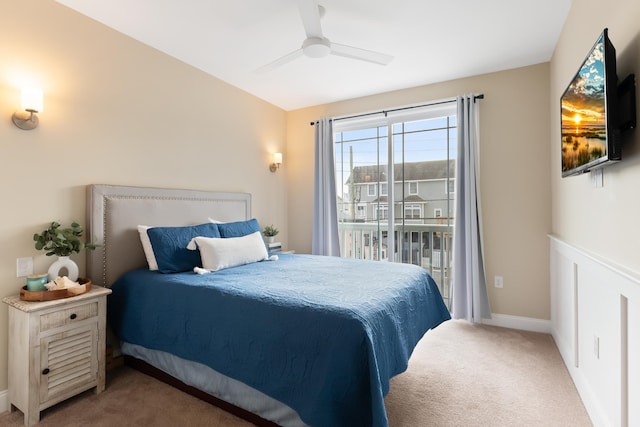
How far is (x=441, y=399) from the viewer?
210 cm

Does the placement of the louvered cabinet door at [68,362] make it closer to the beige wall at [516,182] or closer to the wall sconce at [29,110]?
the wall sconce at [29,110]

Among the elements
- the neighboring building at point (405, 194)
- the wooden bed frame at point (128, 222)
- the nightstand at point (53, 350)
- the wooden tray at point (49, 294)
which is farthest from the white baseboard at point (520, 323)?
the wooden tray at point (49, 294)

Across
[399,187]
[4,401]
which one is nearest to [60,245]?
[4,401]

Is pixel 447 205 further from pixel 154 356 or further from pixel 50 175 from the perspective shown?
pixel 50 175

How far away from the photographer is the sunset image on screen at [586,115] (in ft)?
4.86

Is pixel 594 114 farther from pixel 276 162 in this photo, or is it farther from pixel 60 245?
pixel 276 162

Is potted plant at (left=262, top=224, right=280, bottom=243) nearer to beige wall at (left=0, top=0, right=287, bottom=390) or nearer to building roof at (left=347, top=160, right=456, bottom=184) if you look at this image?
beige wall at (left=0, top=0, right=287, bottom=390)

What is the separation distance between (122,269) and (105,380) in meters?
0.81

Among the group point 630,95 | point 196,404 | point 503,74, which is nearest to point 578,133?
point 630,95

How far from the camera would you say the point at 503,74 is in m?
3.37

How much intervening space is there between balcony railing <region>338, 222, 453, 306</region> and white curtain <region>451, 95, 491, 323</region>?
1.15ft

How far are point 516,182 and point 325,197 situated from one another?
2205mm

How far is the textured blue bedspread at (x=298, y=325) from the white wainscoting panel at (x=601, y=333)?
0.90 meters

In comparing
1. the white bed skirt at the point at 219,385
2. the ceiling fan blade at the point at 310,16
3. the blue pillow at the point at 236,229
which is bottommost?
the white bed skirt at the point at 219,385
